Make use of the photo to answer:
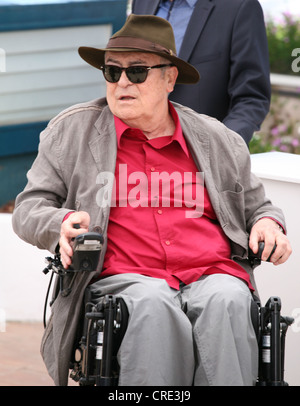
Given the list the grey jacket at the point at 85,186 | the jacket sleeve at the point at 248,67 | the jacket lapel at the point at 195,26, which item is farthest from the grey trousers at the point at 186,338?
the jacket lapel at the point at 195,26

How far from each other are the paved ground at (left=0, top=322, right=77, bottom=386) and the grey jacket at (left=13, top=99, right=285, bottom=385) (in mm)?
979

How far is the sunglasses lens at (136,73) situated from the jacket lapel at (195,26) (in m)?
0.91

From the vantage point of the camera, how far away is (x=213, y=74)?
14.0 feet

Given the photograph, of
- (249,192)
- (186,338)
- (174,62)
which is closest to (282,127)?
(249,192)

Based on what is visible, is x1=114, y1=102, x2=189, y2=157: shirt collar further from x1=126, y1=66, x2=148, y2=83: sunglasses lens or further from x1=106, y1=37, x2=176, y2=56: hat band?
x1=106, y1=37, x2=176, y2=56: hat band

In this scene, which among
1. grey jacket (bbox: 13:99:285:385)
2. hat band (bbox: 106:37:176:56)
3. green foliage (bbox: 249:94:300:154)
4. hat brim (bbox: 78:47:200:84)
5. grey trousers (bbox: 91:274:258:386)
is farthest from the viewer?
green foliage (bbox: 249:94:300:154)

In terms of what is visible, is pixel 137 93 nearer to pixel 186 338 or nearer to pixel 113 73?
pixel 113 73

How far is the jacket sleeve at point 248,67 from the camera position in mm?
4211

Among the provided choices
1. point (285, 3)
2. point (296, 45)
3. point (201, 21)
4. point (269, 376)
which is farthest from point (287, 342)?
point (285, 3)

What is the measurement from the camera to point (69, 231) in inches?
119

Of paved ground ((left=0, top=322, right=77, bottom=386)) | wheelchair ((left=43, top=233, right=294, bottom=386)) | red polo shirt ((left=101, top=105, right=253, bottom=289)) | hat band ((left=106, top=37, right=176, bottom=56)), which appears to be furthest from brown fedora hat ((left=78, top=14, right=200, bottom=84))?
paved ground ((left=0, top=322, right=77, bottom=386))

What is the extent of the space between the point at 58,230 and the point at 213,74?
1525 mm

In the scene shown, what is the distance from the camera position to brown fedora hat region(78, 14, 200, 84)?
3330 millimetres

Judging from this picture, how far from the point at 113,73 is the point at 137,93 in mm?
126
